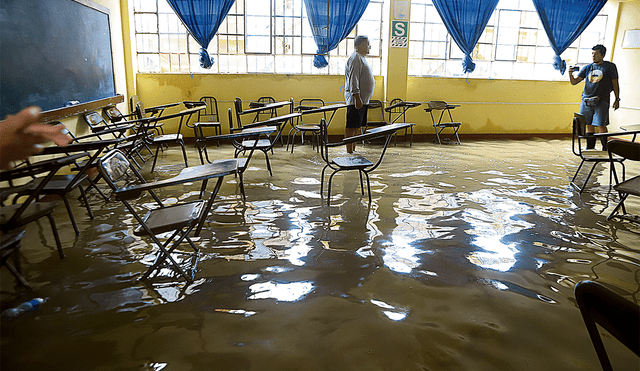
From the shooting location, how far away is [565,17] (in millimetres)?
7688

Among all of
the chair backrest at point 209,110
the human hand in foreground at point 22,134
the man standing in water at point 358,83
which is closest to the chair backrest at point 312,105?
the chair backrest at point 209,110

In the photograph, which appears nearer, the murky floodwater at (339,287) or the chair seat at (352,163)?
the murky floodwater at (339,287)

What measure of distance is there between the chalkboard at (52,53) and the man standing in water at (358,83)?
3174 millimetres

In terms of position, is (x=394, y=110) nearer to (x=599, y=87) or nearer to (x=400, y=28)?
(x=400, y=28)

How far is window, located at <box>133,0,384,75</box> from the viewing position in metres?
7.14

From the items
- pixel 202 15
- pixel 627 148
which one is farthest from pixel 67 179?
pixel 202 15

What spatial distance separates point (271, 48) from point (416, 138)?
3.18 meters

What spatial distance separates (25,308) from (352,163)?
2494 millimetres

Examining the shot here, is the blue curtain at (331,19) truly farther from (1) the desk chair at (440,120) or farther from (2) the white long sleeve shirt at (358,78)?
(2) the white long sleeve shirt at (358,78)

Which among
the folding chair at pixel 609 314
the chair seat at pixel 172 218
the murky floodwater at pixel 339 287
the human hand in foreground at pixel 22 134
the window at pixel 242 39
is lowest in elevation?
the murky floodwater at pixel 339 287

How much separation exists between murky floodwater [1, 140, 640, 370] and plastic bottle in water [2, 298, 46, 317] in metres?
0.06

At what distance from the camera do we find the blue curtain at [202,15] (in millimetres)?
6707

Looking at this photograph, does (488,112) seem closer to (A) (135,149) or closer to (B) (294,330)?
(A) (135,149)

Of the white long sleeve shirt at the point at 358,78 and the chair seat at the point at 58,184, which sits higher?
the white long sleeve shirt at the point at 358,78
